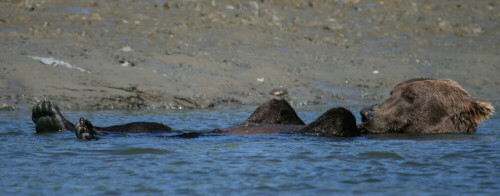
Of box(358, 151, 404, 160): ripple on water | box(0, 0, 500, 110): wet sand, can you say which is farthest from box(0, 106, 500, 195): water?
box(0, 0, 500, 110): wet sand

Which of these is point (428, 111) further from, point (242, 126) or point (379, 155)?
point (242, 126)

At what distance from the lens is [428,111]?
7.56 meters

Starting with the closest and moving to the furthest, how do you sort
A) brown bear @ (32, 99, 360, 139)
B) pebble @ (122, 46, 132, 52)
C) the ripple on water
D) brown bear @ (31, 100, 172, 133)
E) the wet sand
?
the ripple on water < brown bear @ (32, 99, 360, 139) < brown bear @ (31, 100, 172, 133) < the wet sand < pebble @ (122, 46, 132, 52)

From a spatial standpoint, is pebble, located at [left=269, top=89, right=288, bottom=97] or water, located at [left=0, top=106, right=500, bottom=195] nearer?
water, located at [left=0, top=106, right=500, bottom=195]

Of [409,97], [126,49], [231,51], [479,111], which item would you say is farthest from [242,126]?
[231,51]

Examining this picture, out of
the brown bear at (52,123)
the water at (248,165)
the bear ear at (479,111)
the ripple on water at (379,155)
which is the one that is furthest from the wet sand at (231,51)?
the ripple on water at (379,155)

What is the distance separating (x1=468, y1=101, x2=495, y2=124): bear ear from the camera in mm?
7535

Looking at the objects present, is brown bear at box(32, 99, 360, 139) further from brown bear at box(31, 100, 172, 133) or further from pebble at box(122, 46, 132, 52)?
pebble at box(122, 46, 132, 52)

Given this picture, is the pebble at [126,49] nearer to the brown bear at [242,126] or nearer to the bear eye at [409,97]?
the brown bear at [242,126]

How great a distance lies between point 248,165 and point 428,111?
265 cm

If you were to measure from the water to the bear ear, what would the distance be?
199mm

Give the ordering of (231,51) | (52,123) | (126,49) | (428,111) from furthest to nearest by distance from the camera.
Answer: (231,51), (126,49), (428,111), (52,123)

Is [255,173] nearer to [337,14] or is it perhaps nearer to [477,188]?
[477,188]

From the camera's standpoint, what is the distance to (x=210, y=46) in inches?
617
